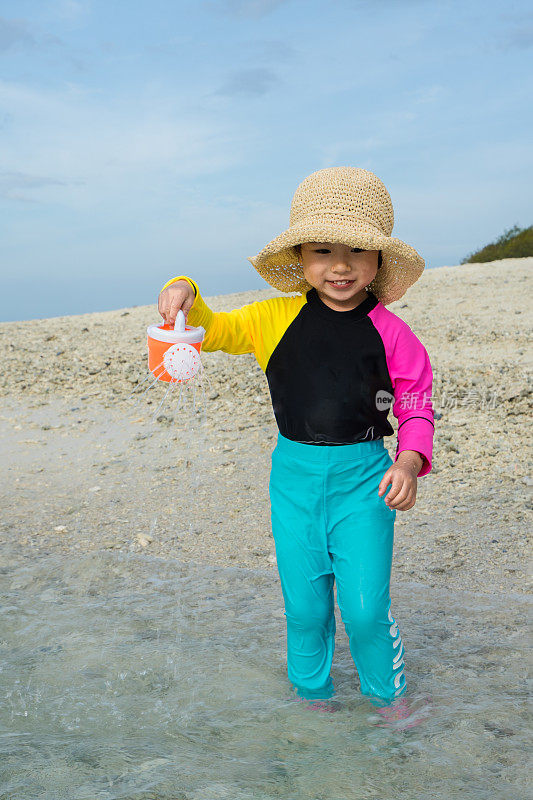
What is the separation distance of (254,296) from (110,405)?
4.79 meters

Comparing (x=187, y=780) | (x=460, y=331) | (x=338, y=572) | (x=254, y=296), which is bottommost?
(x=187, y=780)

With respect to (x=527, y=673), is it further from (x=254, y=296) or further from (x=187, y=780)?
(x=254, y=296)

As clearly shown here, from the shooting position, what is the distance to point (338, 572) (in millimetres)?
2758

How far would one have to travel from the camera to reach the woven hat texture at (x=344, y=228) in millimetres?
2678

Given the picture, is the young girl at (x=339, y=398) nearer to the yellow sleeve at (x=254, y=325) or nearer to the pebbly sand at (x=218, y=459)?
the yellow sleeve at (x=254, y=325)

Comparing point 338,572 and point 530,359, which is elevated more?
point 530,359

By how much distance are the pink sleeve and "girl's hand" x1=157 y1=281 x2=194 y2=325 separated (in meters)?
0.65

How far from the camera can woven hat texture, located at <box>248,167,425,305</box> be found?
2.68 m

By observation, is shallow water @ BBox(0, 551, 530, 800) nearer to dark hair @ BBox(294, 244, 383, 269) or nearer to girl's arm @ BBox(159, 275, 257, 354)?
girl's arm @ BBox(159, 275, 257, 354)

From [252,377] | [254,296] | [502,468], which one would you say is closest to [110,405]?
[252,377]

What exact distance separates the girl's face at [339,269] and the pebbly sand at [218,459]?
224 centimetres

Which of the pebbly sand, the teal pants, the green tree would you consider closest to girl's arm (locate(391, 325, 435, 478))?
the teal pants

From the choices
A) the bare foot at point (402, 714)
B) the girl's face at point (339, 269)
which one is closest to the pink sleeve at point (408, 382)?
the girl's face at point (339, 269)

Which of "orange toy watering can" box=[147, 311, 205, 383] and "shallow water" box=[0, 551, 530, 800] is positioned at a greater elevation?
"orange toy watering can" box=[147, 311, 205, 383]
